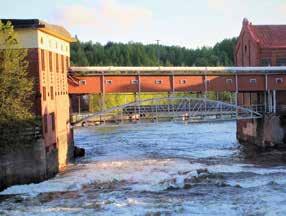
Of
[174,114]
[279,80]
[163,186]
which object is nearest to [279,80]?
[279,80]

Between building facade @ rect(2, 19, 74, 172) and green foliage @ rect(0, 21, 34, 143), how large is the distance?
55.0 inches

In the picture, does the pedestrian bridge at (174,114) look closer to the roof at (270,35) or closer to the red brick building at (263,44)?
the red brick building at (263,44)

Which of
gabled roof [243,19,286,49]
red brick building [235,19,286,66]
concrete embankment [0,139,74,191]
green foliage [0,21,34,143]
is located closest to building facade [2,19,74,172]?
concrete embankment [0,139,74,191]

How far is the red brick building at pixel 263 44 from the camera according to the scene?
4662 cm

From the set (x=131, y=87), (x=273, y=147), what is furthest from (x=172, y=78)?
(x=273, y=147)

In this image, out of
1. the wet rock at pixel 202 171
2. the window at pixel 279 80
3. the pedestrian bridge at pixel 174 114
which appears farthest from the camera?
the window at pixel 279 80

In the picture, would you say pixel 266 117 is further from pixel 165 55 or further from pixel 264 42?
pixel 165 55

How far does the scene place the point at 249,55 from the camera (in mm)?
49062

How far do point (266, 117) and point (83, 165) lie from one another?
15522 mm

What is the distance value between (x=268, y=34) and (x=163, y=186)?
25.4 metres

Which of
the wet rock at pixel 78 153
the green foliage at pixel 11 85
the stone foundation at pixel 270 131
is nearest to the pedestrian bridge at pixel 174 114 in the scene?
the stone foundation at pixel 270 131

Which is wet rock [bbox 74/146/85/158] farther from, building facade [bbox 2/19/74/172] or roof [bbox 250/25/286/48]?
roof [bbox 250/25/286/48]

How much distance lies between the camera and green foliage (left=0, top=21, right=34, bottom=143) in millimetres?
28078

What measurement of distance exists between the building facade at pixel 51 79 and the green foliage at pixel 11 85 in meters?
1.40
